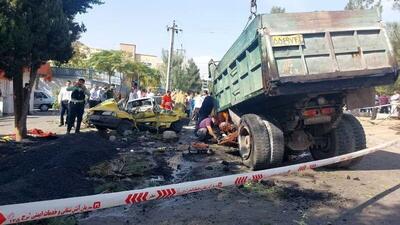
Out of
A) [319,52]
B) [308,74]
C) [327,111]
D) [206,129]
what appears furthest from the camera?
[206,129]

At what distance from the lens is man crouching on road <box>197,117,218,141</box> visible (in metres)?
11.2

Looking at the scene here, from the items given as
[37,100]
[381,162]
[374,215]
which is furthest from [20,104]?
[37,100]

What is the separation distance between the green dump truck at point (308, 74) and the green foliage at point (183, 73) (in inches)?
2281

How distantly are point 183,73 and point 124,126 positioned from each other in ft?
180

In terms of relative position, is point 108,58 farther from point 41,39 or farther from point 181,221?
point 181,221

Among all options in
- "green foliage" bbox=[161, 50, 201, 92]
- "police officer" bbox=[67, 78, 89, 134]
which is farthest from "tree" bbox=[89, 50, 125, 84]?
"police officer" bbox=[67, 78, 89, 134]

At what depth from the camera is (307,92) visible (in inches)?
273

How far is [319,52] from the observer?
23.0ft

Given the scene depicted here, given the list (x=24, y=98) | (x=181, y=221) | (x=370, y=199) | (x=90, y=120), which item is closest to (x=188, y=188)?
(x=181, y=221)

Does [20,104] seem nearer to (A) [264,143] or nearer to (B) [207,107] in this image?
(B) [207,107]

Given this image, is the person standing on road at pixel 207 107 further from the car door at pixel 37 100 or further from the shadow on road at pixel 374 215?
the car door at pixel 37 100

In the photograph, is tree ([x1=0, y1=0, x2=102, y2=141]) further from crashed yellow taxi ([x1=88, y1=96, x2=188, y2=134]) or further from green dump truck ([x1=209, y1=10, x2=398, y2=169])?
green dump truck ([x1=209, y1=10, x2=398, y2=169])

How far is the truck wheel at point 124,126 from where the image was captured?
45.0 feet

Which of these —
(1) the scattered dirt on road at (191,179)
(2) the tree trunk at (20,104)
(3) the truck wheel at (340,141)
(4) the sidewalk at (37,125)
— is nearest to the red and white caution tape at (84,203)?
(1) the scattered dirt on road at (191,179)
